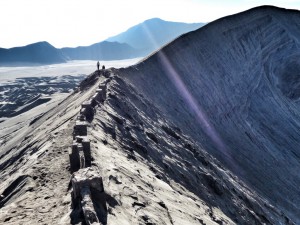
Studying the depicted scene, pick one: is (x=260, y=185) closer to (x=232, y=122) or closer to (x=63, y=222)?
(x=232, y=122)

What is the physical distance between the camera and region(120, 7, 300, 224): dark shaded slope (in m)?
30.3

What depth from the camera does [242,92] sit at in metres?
45.2

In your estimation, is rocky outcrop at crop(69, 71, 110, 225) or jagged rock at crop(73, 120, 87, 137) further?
jagged rock at crop(73, 120, 87, 137)

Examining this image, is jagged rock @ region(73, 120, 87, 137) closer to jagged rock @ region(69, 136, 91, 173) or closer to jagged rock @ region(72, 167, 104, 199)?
jagged rock @ region(69, 136, 91, 173)

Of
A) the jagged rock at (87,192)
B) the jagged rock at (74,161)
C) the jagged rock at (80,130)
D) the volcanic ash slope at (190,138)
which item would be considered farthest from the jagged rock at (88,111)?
the jagged rock at (87,192)

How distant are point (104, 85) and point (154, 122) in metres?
4.29

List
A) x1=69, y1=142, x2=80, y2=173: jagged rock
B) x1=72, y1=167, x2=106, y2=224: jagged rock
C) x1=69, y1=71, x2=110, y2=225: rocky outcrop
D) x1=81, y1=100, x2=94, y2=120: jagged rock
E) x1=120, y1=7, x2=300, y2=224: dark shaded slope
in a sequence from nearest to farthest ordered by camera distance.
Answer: x1=72, y1=167, x2=106, y2=224: jagged rock < x1=69, y1=71, x2=110, y2=225: rocky outcrop < x1=69, y1=142, x2=80, y2=173: jagged rock < x1=81, y1=100, x2=94, y2=120: jagged rock < x1=120, y1=7, x2=300, y2=224: dark shaded slope

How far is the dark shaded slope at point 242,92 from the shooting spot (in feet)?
99.5

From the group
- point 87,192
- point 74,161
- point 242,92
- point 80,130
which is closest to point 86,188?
point 87,192

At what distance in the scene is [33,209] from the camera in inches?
371

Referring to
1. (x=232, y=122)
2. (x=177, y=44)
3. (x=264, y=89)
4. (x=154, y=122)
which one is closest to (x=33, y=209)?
(x=154, y=122)

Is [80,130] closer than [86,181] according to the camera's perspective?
No

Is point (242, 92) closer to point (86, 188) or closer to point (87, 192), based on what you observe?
point (86, 188)

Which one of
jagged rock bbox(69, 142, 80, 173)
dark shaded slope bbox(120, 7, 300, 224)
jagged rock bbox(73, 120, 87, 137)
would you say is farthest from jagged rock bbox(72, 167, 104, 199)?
dark shaded slope bbox(120, 7, 300, 224)
